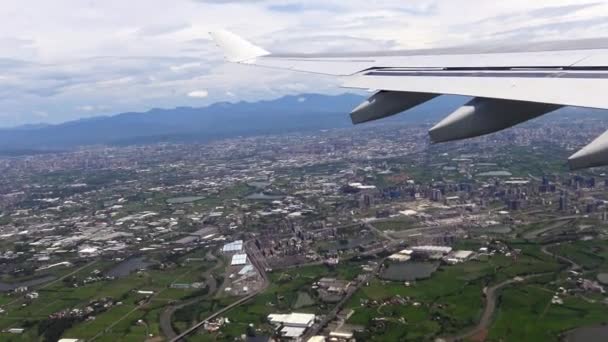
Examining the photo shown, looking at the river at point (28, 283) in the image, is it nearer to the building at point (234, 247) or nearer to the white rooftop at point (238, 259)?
the building at point (234, 247)

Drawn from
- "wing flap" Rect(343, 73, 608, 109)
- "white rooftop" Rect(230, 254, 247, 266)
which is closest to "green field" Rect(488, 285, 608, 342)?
"wing flap" Rect(343, 73, 608, 109)

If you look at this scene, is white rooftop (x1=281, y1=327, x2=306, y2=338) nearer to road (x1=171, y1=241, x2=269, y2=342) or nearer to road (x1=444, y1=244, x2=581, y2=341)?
road (x1=171, y1=241, x2=269, y2=342)

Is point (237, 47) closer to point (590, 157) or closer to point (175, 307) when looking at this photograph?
point (590, 157)

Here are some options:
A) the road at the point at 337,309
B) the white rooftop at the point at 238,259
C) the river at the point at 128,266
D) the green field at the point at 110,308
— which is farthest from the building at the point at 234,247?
the road at the point at 337,309

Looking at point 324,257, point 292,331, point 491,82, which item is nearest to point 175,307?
point 292,331

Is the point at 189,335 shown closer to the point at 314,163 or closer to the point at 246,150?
the point at 314,163

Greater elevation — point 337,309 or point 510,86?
point 510,86

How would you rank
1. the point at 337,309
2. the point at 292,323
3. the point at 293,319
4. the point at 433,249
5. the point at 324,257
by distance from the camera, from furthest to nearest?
the point at 324,257
the point at 433,249
the point at 337,309
the point at 293,319
the point at 292,323

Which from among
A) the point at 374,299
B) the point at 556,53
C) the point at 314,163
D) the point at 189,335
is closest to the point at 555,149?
the point at 314,163
